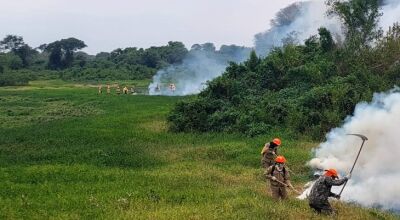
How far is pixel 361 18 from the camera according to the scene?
1490 inches

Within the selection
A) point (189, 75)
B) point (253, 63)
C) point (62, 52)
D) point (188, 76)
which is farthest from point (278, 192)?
point (62, 52)

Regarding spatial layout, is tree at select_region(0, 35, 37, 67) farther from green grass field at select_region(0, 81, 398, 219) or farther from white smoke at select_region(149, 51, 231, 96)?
green grass field at select_region(0, 81, 398, 219)

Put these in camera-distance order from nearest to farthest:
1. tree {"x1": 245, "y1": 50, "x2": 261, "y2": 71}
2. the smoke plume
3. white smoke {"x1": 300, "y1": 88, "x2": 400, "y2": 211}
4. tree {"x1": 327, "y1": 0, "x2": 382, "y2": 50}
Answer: white smoke {"x1": 300, "y1": 88, "x2": 400, "y2": 211}
tree {"x1": 327, "y1": 0, "x2": 382, "y2": 50}
tree {"x1": 245, "y1": 50, "x2": 261, "y2": 71}
the smoke plume

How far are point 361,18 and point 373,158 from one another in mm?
21622

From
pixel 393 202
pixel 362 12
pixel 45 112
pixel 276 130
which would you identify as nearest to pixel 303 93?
pixel 276 130

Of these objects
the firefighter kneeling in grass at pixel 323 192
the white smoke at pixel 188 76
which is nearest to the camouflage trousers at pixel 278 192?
the firefighter kneeling in grass at pixel 323 192

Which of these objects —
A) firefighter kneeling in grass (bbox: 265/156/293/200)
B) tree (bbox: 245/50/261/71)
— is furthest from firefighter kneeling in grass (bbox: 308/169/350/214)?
tree (bbox: 245/50/261/71)

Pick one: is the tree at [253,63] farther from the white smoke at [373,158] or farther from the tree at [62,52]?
the tree at [62,52]

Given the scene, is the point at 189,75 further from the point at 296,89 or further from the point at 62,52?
the point at 62,52

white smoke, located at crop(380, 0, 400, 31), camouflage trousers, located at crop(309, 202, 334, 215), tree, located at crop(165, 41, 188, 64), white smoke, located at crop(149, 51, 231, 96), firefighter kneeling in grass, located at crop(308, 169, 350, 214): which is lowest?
camouflage trousers, located at crop(309, 202, 334, 215)

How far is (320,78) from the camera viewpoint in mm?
33688

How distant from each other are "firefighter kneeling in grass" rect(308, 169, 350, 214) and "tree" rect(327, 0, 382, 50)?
24.9 meters

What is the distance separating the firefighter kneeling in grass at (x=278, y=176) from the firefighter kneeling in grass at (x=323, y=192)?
125 cm

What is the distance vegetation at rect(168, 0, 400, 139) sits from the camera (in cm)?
2931
